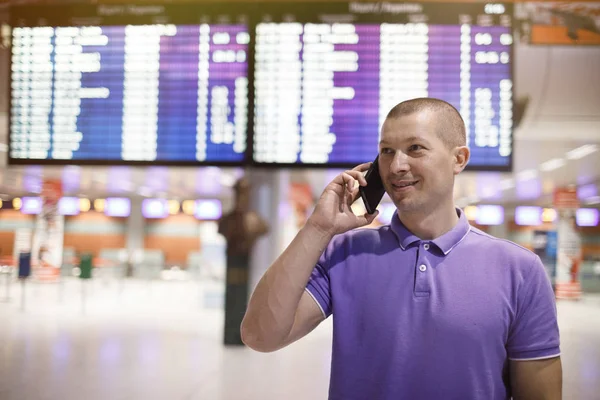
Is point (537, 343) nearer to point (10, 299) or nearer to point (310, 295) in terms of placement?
point (310, 295)

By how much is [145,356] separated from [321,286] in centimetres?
228

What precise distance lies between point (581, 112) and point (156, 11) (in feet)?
8.36

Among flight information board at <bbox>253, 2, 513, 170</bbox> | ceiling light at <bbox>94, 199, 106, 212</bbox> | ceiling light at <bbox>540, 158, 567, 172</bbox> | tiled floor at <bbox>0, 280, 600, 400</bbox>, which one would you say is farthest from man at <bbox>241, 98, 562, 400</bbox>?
ceiling light at <bbox>540, 158, 567, 172</bbox>

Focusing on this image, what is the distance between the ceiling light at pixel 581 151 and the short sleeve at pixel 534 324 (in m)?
2.52

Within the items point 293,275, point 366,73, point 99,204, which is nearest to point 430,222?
point 293,275

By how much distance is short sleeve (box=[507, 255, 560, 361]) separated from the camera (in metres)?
1.20

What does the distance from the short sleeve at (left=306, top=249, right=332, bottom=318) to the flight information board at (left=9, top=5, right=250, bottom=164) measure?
1340mm

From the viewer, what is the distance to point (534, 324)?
1.21 meters

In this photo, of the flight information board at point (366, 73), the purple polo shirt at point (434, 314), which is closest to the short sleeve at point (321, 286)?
the purple polo shirt at point (434, 314)

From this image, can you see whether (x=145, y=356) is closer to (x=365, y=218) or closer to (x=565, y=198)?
(x=365, y=218)

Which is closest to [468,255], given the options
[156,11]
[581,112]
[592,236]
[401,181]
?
[401,181]

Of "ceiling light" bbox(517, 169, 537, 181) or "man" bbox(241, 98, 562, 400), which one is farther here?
"ceiling light" bbox(517, 169, 537, 181)

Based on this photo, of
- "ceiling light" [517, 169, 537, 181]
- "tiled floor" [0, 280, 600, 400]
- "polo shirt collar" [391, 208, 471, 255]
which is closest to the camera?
"polo shirt collar" [391, 208, 471, 255]

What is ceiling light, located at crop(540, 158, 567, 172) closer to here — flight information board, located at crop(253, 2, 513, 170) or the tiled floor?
the tiled floor
